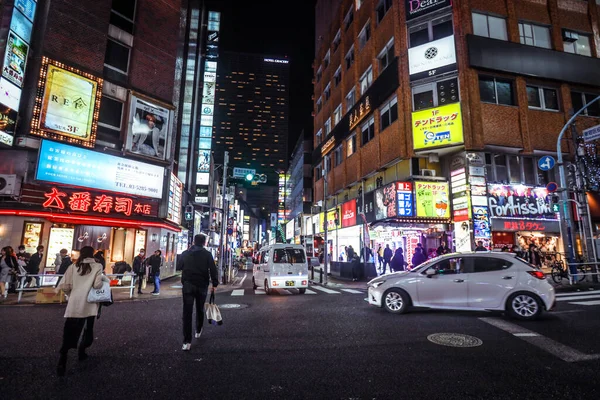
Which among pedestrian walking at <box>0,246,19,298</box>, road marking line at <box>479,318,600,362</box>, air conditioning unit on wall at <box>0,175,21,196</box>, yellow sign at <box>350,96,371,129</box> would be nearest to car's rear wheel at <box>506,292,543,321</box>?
road marking line at <box>479,318,600,362</box>

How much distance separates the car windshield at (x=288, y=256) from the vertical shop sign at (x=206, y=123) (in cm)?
2022

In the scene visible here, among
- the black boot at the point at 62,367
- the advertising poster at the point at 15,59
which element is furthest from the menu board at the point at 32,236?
A: the black boot at the point at 62,367

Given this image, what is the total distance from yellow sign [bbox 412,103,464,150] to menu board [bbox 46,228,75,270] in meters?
20.0

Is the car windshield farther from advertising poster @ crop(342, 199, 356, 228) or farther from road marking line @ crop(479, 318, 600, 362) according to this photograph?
advertising poster @ crop(342, 199, 356, 228)

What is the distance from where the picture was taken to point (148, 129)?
68.1 feet

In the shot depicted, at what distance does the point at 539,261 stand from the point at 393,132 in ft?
36.4

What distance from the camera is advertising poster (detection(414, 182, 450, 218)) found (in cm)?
1930

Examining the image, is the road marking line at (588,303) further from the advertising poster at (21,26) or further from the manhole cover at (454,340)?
the advertising poster at (21,26)

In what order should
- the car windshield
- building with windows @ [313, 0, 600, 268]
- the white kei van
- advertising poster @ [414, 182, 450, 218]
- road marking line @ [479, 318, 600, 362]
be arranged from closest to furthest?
road marking line @ [479, 318, 600, 362] < the white kei van < the car windshield < building with windows @ [313, 0, 600, 268] < advertising poster @ [414, 182, 450, 218]

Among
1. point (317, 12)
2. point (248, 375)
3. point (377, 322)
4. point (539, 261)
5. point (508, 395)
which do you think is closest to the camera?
point (508, 395)

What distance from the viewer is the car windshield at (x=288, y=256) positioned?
45.4ft

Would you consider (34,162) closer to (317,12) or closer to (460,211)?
(460,211)

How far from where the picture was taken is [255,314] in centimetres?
900

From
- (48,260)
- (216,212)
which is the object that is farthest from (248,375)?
(216,212)
